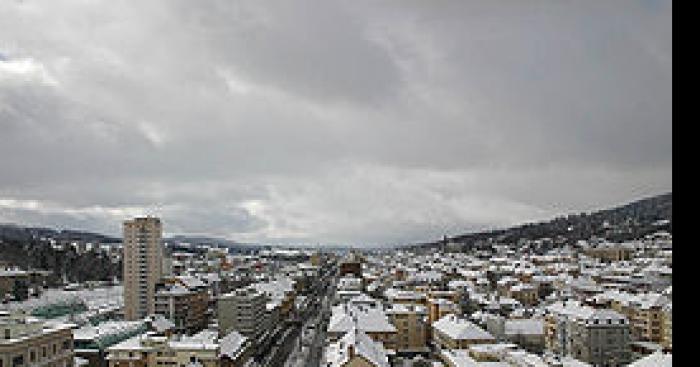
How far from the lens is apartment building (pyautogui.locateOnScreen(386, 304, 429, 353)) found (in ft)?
46.2

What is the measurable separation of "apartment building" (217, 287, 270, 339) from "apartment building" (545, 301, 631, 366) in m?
6.58

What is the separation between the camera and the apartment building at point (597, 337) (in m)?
11.6

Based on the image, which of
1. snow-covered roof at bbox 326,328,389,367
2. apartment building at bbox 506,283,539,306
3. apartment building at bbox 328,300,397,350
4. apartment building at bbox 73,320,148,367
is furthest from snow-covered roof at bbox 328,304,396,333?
apartment building at bbox 506,283,539,306

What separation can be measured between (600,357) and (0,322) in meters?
9.53

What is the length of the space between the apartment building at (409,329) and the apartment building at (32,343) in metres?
8.15

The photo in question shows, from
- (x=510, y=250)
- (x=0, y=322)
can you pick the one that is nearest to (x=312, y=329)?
(x=0, y=322)

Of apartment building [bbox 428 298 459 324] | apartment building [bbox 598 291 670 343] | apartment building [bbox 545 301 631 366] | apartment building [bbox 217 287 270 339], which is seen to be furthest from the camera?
apartment building [bbox 428 298 459 324]

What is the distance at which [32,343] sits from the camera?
625 cm

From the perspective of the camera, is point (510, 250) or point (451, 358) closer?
point (451, 358)

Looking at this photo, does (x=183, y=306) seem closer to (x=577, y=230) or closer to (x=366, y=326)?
(x=366, y=326)

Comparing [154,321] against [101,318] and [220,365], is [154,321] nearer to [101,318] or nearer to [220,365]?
[101,318]

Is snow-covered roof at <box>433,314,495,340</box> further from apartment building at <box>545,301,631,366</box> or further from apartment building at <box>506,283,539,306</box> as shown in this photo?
apartment building at <box>506,283,539,306</box>
